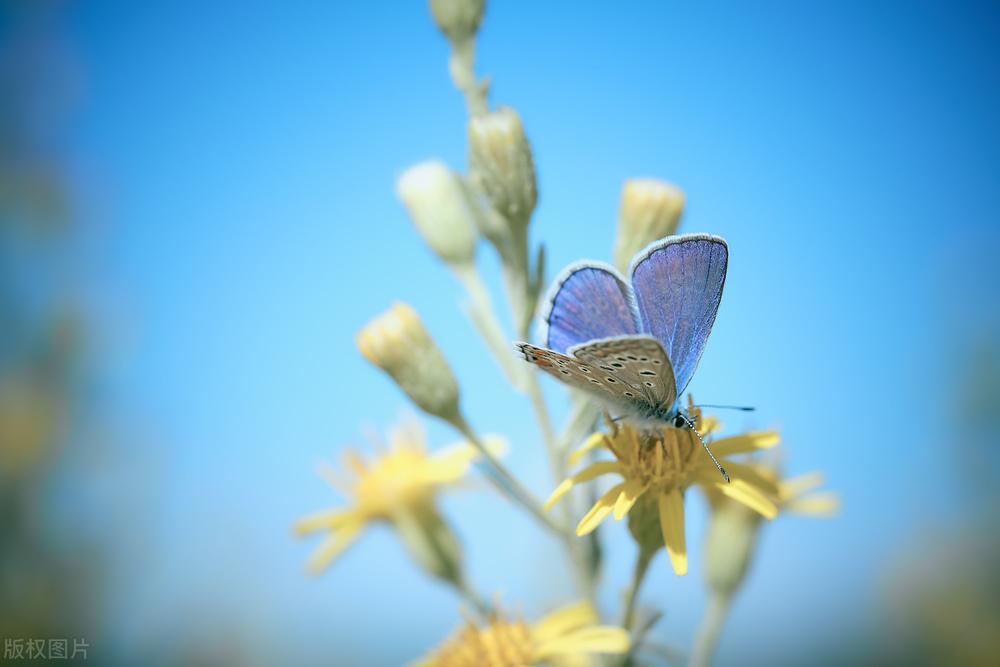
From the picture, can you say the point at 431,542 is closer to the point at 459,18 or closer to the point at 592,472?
the point at 592,472

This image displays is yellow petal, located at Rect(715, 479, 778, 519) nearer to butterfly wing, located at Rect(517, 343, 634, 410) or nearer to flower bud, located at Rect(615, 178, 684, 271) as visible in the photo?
butterfly wing, located at Rect(517, 343, 634, 410)

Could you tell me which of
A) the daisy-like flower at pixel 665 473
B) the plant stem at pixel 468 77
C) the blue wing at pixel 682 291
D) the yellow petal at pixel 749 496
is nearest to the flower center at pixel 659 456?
the daisy-like flower at pixel 665 473

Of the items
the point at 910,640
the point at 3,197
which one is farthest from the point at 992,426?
the point at 3,197

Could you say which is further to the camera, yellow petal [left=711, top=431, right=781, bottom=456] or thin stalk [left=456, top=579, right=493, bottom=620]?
thin stalk [left=456, top=579, right=493, bottom=620]

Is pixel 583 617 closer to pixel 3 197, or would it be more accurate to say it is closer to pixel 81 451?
pixel 81 451

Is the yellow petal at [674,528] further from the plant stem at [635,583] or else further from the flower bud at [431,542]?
the flower bud at [431,542]

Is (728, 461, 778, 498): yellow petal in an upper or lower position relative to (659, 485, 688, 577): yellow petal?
upper

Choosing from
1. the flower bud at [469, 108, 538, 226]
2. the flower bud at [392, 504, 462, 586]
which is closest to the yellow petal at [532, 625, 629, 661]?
the flower bud at [392, 504, 462, 586]
